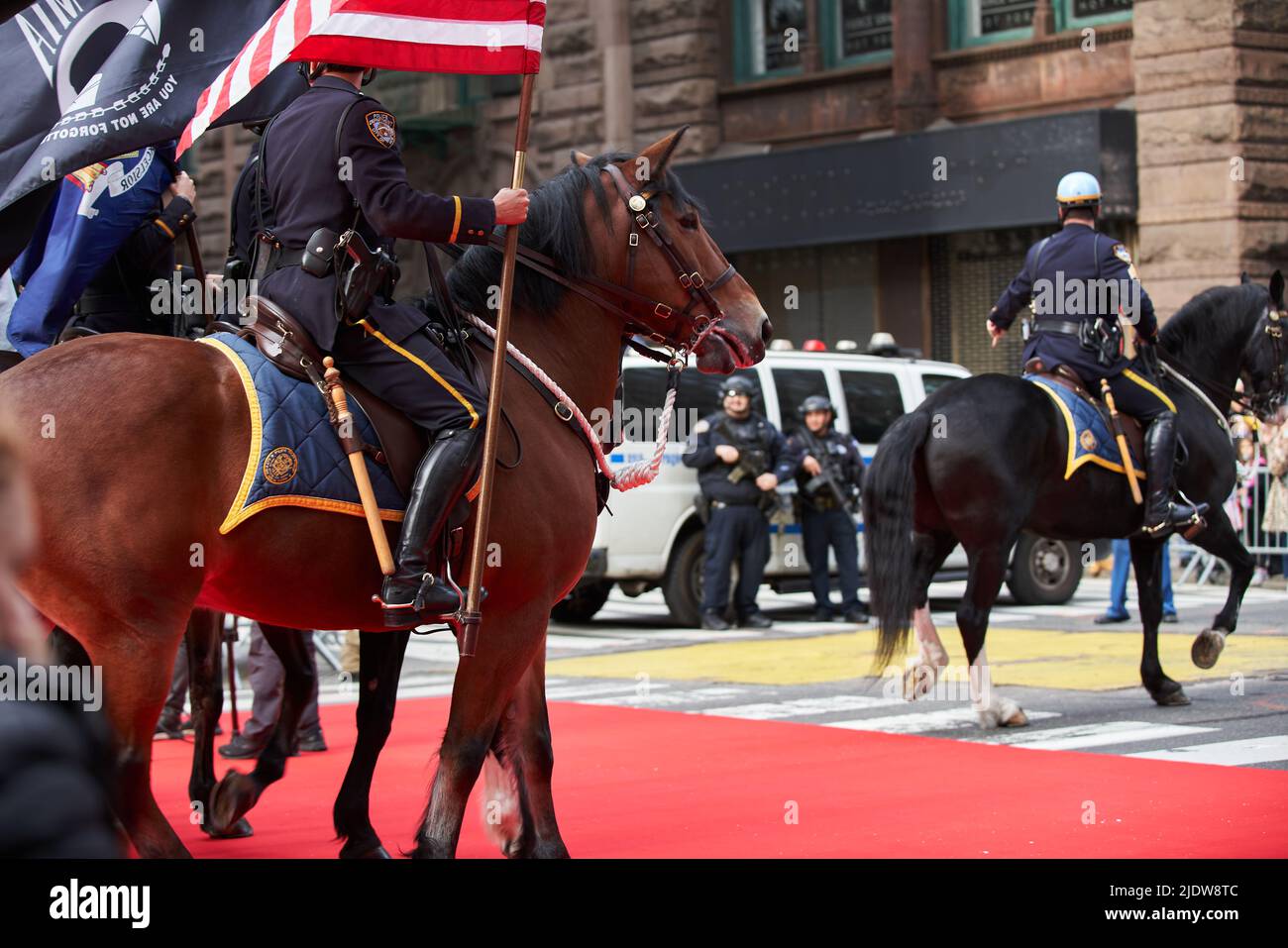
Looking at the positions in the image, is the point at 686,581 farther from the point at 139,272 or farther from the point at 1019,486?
the point at 139,272

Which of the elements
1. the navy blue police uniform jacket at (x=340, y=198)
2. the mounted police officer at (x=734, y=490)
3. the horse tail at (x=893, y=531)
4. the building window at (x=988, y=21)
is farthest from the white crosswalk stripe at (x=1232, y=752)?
the building window at (x=988, y=21)

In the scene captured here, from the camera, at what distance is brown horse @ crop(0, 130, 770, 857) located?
534cm

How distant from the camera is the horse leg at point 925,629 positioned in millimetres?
10844

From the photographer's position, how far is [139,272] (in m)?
7.77

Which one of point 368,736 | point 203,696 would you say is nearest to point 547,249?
point 368,736

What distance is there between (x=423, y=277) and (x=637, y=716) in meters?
18.9

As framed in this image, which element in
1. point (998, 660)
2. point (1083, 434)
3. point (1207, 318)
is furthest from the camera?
point (998, 660)

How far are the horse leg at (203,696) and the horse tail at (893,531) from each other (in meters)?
4.02

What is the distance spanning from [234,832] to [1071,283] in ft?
20.3

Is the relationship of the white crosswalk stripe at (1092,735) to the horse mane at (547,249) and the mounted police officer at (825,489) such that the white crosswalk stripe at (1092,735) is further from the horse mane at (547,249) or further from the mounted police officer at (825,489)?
the mounted police officer at (825,489)

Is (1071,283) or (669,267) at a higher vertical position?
(1071,283)

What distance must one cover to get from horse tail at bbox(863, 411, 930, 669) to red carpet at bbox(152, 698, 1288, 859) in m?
0.68

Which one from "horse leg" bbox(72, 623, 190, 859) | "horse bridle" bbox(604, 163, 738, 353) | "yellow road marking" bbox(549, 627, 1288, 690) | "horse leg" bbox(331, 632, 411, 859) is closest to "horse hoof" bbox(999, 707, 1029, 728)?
"yellow road marking" bbox(549, 627, 1288, 690)

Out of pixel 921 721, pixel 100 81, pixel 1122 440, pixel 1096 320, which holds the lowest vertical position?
pixel 921 721
